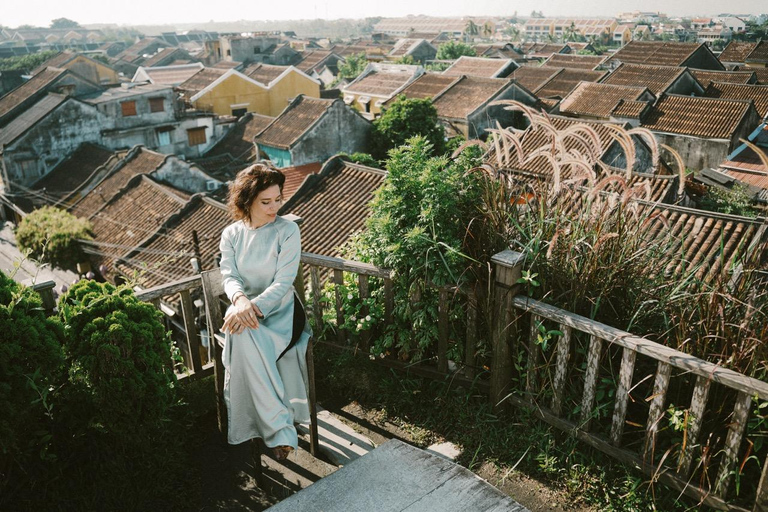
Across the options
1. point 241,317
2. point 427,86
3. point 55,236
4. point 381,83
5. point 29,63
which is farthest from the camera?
point 29,63

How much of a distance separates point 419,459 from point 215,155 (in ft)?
82.4

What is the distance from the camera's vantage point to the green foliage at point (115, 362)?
2.56 metres

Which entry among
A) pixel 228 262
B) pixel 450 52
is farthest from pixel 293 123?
pixel 450 52

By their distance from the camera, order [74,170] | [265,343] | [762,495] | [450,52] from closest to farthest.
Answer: [762,495]
[265,343]
[74,170]
[450,52]

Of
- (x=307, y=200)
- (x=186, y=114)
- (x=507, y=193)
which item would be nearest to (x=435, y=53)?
(x=186, y=114)

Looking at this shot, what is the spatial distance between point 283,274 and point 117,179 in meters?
19.0

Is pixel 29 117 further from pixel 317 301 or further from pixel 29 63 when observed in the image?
pixel 29 63

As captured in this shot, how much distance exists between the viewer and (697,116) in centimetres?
2189

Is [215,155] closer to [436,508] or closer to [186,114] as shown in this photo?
[186,114]

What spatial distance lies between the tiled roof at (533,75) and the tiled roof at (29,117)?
23.8m

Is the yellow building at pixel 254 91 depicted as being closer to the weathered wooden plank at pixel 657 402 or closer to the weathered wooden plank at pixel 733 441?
the weathered wooden plank at pixel 657 402

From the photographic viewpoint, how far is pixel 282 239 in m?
2.71

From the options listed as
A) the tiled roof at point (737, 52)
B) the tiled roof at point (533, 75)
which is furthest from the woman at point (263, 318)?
the tiled roof at point (737, 52)

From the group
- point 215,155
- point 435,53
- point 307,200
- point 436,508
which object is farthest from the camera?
point 435,53
